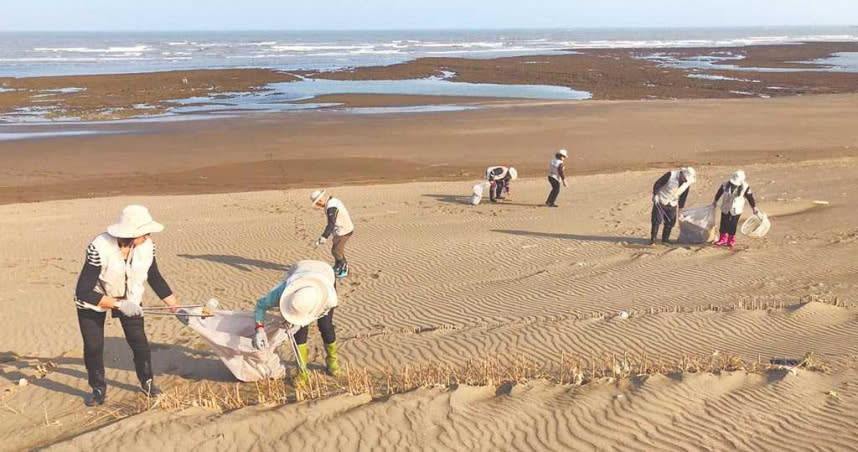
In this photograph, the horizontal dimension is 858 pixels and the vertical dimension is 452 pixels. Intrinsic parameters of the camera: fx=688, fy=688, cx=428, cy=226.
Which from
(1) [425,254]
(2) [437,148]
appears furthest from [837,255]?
(2) [437,148]

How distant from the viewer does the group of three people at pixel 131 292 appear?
18.8ft

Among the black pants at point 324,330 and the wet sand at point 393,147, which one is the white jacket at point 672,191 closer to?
Result: the black pants at point 324,330

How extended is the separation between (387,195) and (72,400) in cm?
1144

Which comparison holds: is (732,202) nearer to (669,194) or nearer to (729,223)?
(729,223)

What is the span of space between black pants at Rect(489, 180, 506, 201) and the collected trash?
18.8 ft

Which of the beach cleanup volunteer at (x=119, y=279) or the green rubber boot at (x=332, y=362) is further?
the green rubber boot at (x=332, y=362)

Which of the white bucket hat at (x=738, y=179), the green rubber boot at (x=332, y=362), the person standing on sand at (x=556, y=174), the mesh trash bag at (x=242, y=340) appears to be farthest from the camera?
the person standing on sand at (x=556, y=174)

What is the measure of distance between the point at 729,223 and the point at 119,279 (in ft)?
32.2

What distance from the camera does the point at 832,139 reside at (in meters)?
25.7

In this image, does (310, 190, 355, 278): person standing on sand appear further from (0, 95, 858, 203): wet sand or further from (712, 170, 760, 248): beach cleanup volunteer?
(0, 95, 858, 203): wet sand

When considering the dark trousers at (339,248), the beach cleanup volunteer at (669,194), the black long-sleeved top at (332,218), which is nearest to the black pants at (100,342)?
the black long-sleeved top at (332,218)

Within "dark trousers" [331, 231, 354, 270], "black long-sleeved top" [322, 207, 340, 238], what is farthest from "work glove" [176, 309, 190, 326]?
"dark trousers" [331, 231, 354, 270]

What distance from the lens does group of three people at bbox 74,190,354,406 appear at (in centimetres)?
574

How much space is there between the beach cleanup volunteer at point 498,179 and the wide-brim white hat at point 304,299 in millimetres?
10569
